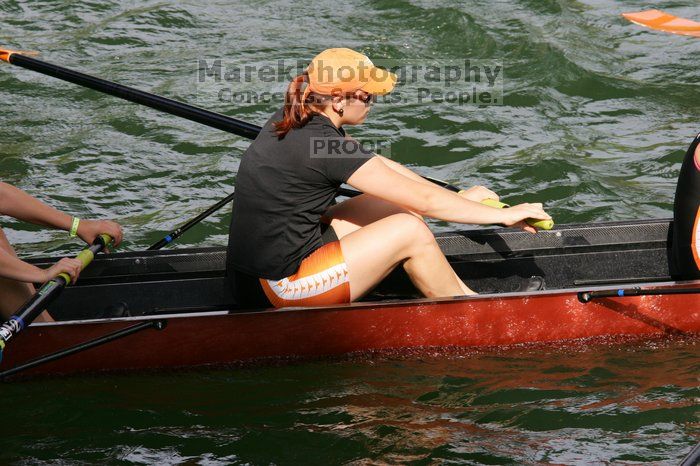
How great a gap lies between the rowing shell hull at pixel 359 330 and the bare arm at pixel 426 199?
44 centimetres

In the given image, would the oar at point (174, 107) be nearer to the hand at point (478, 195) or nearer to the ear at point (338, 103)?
the hand at point (478, 195)

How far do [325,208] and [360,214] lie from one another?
416 millimetres

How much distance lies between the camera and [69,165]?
8453 millimetres

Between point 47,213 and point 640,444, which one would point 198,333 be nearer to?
point 47,213

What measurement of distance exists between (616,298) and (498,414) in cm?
89

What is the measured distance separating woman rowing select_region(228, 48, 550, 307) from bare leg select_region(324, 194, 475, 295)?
3.3 inches

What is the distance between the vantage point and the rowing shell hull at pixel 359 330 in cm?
498

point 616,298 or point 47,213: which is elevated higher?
point 47,213

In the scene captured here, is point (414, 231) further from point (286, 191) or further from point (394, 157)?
point (394, 157)

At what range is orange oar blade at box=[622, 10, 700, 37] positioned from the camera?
5.93 m

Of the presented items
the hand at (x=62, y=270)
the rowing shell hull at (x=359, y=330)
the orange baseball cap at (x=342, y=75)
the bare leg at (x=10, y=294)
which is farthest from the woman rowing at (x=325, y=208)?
Result: the bare leg at (x=10, y=294)

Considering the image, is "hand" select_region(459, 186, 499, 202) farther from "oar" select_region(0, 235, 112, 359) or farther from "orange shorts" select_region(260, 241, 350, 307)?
"oar" select_region(0, 235, 112, 359)

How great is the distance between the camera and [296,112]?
4.74 metres

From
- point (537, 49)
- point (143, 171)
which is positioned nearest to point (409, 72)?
point (537, 49)
